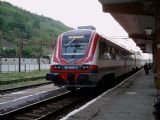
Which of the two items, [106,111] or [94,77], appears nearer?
[106,111]

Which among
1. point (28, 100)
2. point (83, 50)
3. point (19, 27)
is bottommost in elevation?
point (28, 100)

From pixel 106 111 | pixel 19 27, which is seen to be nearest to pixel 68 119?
pixel 106 111

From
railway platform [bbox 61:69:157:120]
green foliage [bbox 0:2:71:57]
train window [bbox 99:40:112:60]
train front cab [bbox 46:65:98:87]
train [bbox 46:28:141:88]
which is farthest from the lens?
green foliage [bbox 0:2:71:57]

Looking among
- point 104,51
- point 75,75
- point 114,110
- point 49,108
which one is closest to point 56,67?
point 75,75

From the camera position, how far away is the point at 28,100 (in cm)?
1580

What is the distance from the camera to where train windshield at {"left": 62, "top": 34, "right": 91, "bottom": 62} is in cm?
1675

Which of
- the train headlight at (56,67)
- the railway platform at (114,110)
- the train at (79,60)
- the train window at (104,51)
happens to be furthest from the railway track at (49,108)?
the train window at (104,51)

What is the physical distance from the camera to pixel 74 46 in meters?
17.1

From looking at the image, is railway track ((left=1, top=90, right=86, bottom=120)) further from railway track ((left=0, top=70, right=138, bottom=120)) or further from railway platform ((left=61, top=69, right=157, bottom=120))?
railway platform ((left=61, top=69, right=157, bottom=120))

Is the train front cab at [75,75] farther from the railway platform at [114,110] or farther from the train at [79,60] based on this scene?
the railway platform at [114,110]

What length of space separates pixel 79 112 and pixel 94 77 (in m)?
5.59

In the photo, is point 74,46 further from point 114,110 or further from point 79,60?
point 114,110

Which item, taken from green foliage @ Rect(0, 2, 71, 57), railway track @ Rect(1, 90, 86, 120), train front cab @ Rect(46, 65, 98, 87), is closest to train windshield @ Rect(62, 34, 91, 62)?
train front cab @ Rect(46, 65, 98, 87)

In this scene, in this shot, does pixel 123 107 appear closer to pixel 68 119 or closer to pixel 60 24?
pixel 68 119
